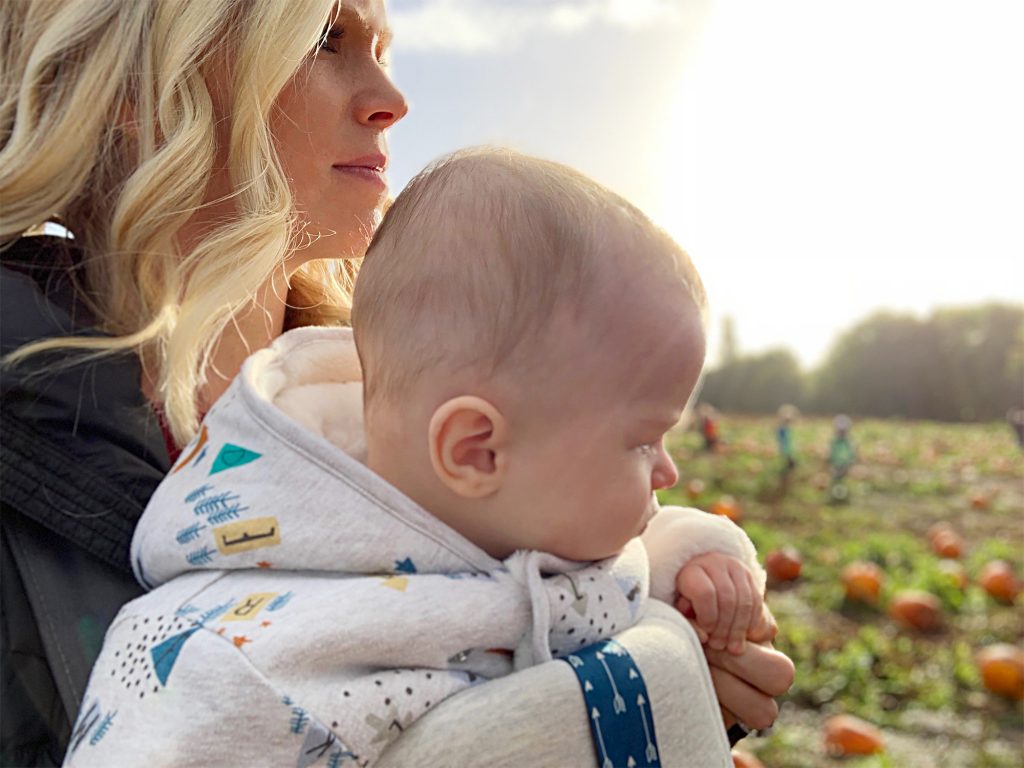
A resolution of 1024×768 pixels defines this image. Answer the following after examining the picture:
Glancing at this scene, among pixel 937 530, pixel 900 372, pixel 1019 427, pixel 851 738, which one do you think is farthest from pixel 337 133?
pixel 900 372

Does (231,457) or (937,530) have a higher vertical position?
(231,457)

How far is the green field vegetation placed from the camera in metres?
3.93

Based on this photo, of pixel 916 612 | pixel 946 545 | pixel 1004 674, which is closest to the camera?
pixel 1004 674

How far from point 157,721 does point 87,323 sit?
2.86 feet

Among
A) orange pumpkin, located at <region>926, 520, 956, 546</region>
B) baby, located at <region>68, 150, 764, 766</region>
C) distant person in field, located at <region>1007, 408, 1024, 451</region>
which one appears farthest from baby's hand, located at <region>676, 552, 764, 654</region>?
distant person in field, located at <region>1007, 408, 1024, 451</region>

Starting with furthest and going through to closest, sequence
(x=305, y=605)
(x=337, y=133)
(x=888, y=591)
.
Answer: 1. (x=888, y=591)
2. (x=337, y=133)
3. (x=305, y=605)

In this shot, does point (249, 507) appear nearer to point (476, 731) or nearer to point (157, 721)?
point (157, 721)

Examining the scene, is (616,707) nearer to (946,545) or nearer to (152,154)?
(152,154)

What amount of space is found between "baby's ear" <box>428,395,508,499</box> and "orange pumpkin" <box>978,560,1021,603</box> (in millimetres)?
5322

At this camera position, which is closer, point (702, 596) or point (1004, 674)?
point (702, 596)

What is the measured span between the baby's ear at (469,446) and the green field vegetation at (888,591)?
293cm

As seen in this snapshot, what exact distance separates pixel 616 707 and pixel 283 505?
47 centimetres

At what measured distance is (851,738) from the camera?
3.67 metres

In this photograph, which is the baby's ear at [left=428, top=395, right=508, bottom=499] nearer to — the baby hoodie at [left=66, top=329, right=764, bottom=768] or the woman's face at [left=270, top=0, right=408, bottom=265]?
the baby hoodie at [left=66, top=329, right=764, bottom=768]
